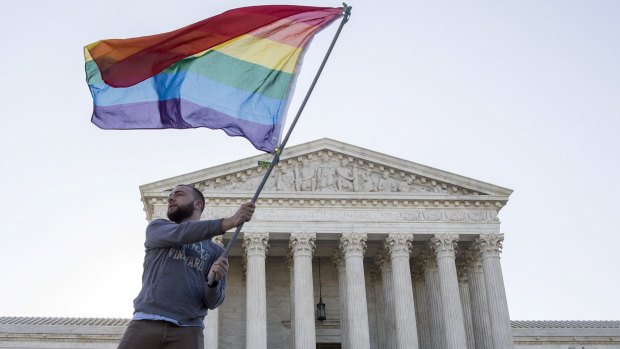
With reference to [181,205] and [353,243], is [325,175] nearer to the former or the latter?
[353,243]

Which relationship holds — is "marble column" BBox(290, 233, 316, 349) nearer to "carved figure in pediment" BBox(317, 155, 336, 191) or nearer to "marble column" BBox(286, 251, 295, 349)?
"marble column" BBox(286, 251, 295, 349)

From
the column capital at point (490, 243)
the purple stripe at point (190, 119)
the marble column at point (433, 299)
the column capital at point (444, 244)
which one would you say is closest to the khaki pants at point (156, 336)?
the purple stripe at point (190, 119)

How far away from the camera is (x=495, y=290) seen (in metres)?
32.4

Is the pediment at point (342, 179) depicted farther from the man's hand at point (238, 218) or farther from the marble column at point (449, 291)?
the man's hand at point (238, 218)

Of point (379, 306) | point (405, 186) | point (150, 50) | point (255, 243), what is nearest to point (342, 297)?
point (379, 306)

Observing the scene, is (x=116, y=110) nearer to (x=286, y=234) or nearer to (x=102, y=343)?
(x=286, y=234)

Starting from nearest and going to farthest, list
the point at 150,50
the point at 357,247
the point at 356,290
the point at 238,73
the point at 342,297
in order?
the point at 150,50 → the point at 238,73 → the point at 356,290 → the point at 357,247 → the point at 342,297

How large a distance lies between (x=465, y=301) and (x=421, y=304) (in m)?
2.13

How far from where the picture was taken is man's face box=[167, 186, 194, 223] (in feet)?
19.7

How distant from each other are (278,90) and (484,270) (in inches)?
1030

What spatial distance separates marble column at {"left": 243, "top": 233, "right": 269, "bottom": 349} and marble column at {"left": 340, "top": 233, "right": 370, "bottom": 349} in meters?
3.62

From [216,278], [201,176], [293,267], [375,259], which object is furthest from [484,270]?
[216,278]

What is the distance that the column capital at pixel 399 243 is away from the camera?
32.8 m

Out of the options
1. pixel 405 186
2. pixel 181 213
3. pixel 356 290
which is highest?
pixel 405 186
